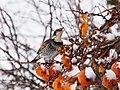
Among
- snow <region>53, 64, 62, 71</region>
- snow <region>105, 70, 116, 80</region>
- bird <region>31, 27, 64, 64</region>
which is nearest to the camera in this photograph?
snow <region>105, 70, 116, 80</region>

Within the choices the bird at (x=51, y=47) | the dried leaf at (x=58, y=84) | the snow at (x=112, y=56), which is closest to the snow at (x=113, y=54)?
the snow at (x=112, y=56)

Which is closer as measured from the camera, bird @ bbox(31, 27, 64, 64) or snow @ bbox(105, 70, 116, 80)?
snow @ bbox(105, 70, 116, 80)

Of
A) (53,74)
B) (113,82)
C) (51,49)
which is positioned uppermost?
(51,49)

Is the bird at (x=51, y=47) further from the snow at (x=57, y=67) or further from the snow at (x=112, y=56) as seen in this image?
the snow at (x=112, y=56)

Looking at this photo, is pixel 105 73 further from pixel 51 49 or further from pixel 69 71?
pixel 51 49

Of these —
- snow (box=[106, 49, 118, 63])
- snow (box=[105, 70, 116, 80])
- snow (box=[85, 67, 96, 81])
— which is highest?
snow (box=[106, 49, 118, 63])

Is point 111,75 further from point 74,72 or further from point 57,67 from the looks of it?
point 57,67

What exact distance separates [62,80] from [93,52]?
82mm

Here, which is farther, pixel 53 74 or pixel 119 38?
pixel 53 74

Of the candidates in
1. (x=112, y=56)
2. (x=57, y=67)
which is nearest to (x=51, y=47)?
(x=57, y=67)

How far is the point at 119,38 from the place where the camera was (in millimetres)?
683

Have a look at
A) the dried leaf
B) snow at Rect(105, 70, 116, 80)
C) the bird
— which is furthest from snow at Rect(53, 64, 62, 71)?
the bird

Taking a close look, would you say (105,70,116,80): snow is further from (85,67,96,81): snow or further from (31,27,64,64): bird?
(31,27,64,64): bird

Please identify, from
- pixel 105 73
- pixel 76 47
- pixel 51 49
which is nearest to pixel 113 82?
pixel 105 73
